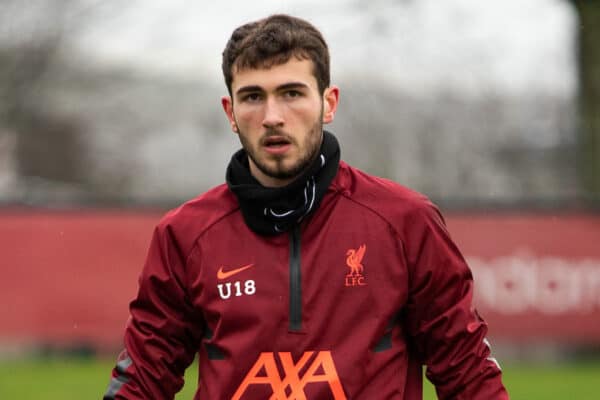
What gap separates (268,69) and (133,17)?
21.7 meters

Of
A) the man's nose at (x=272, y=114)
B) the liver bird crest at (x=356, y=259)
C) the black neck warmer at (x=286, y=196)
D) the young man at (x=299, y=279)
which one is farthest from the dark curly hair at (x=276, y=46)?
the liver bird crest at (x=356, y=259)

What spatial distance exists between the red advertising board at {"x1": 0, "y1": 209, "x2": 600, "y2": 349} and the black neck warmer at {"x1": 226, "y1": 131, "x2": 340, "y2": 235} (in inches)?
392

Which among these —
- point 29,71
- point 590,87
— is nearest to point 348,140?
point 590,87

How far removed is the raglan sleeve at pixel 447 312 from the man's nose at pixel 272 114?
52cm

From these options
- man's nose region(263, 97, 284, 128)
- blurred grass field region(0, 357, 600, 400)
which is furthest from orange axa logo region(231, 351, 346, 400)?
blurred grass field region(0, 357, 600, 400)

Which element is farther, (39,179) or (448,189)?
(39,179)

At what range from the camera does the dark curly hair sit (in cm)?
385

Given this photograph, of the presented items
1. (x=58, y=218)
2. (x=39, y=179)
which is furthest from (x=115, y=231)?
(x=39, y=179)

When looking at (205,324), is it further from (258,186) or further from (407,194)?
(407,194)

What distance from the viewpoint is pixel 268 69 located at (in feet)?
12.6

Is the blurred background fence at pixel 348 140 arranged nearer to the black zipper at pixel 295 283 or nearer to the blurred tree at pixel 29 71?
the blurred tree at pixel 29 71

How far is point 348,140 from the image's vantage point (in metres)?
21.7

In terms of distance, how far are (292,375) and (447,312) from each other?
1.70 ft

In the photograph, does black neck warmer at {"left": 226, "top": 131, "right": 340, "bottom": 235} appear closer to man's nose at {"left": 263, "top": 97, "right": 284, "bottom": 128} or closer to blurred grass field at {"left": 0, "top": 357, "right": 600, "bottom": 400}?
man's nose at {"left": 263, "top": 97, "right": 284, "bottom": 128}
